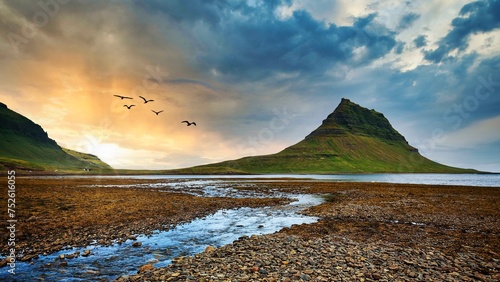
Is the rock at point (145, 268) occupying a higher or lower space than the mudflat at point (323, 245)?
lower

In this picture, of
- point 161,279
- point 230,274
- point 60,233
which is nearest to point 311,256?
point 230,274

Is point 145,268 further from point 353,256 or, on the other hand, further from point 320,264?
point 353,256

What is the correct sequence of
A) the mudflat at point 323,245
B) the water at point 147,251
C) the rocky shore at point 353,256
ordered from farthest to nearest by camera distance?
the water at point 147,251 < the mudflat at point 323,245 < the rocky shore at point 353,256

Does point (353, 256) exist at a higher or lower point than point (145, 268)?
higher

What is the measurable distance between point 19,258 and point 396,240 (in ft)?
78.7

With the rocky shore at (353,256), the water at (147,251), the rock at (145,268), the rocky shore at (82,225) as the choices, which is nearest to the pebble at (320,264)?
the rocky shore at (353,256)

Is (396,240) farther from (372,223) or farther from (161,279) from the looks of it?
(161,279)

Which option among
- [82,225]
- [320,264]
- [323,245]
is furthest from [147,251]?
[323,245]

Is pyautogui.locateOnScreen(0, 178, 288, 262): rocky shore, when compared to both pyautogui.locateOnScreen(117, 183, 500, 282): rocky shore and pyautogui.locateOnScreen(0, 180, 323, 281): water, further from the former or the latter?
pyautogui.locateOnScreen(117, 183, 500, 282): rocky shore

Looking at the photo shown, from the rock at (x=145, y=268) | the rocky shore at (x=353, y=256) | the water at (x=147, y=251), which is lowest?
the water at (x=147, y=251)

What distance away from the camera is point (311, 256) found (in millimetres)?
14555

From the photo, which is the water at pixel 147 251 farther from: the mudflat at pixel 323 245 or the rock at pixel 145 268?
the mudflat at pixel 323 245

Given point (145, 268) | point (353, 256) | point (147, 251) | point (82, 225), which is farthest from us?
point (82, 225)

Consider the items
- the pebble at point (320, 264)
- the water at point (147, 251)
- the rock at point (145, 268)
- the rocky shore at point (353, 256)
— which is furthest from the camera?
the rock at point (145, 268)
